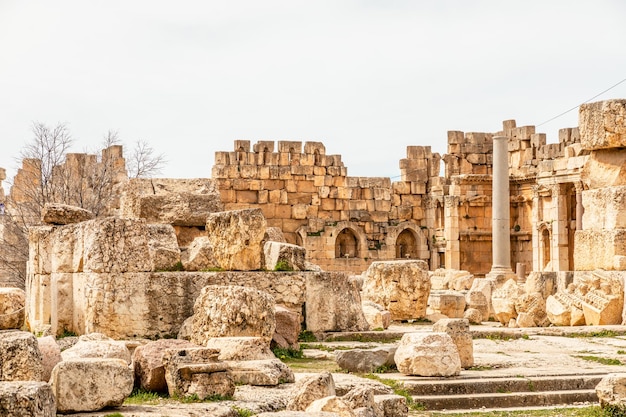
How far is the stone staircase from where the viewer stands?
31.5 ft

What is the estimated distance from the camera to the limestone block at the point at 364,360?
10523 millimetres

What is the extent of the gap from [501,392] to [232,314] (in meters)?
2.76

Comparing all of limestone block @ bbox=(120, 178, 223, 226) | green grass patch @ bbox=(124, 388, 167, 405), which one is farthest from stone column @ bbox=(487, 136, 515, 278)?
green grass patch @ bbox=(124, 388, 167, 405)

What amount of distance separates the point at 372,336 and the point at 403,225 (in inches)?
892

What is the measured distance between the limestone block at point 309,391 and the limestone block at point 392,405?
518 millimetres

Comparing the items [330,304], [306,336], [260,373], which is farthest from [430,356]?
[330,304]

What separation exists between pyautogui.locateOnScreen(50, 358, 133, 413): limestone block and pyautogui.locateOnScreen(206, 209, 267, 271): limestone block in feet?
15.9

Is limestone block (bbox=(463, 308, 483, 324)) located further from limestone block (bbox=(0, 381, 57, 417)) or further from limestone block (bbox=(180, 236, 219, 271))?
limestone block (bbox=(0, 381, 57, 417))

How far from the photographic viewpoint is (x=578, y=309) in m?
16.5

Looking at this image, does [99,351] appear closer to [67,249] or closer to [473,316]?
[67,249]

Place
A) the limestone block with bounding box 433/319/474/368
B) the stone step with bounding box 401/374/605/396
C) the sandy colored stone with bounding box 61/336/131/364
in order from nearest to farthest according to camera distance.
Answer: the sandy colored stone with bounding box 61/336/131/364 < the stone step with bounding box 401/374/605/396 < the limestone block with bounding box 433/319/474/368

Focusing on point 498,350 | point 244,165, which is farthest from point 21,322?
point 244,165

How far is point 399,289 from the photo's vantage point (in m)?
18.5

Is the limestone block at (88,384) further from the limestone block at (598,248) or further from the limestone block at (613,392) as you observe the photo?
the limestone block at (598,248)
